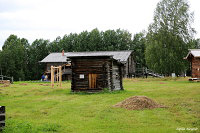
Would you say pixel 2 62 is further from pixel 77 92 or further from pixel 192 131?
pixel 192 131

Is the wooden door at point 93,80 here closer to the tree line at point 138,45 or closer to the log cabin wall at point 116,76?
the log cabin wall at point 116,76

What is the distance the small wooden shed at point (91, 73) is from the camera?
27.3 m

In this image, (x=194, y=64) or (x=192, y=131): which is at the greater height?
(x=194, y=64)

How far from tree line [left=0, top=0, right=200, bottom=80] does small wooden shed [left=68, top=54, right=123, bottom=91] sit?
25.8 m

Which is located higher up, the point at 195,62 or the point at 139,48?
the point at 139,48

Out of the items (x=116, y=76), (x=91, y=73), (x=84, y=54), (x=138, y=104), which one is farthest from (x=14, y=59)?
(x=138, y=104)

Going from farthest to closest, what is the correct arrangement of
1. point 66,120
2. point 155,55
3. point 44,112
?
1. point 155,55
2. point 44,112
3. point 66,120

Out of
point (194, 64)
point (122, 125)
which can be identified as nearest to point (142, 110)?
point (122, 125)

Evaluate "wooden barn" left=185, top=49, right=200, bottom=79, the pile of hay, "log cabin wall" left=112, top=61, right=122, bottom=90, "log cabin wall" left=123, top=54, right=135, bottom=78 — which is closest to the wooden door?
"log cabin wall" left=112, top=61, right=122, bottom=90

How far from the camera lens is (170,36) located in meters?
51.9

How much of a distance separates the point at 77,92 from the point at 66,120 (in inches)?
567

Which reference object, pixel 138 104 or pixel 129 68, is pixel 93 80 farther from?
pixel 129 68

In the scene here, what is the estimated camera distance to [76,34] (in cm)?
9056

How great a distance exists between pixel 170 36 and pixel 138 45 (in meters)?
33.2
